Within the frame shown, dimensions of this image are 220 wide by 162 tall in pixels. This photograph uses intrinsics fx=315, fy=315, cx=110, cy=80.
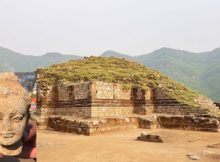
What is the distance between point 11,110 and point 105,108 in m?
13.5

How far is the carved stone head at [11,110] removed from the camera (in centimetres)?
307

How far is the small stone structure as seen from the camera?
49.1 feet

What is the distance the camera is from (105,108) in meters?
16.5

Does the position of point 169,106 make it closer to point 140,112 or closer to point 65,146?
point 140,112

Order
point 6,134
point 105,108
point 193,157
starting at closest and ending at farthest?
point 6,134
point 193,157
point 105,108

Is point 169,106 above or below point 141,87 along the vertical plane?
below

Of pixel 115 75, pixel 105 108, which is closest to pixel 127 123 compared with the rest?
pixel 105 108

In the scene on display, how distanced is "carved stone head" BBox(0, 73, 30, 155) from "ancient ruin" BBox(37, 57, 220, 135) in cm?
1026

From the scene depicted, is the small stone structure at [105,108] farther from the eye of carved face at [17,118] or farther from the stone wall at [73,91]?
the eye of carved face at [17,118]

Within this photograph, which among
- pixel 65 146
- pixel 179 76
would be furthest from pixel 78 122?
pixel 179 76

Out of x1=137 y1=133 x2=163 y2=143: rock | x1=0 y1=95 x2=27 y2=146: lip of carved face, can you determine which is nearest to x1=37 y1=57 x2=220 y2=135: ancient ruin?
x1=137 y1=133 x2=163 y2=143: rock

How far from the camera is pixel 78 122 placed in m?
13.9

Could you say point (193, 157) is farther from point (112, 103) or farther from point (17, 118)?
point (112, 103)

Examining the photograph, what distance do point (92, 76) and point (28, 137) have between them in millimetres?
17375
